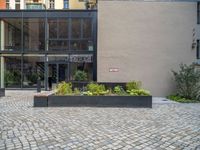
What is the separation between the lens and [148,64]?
18641mm

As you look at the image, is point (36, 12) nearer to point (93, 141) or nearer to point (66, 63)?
point (66, 63)

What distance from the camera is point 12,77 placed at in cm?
2488

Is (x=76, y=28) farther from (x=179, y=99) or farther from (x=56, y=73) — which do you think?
(x=179, y=99)

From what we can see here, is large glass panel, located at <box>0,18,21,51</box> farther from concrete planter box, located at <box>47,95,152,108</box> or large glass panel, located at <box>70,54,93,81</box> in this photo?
concrete planter box, located at <box>47,95,152,108</box>

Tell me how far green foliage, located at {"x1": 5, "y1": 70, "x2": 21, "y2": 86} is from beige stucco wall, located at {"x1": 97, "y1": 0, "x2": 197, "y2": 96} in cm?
975

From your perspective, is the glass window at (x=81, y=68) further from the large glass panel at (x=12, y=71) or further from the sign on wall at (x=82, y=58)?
the large glass panel at (x=12, y=71)

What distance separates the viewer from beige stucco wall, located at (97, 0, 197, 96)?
1858 centimetres

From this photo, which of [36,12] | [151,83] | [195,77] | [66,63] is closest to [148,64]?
[151,83]

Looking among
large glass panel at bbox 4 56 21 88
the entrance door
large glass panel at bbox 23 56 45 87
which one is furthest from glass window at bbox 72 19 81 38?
large glass panel at bbox 4 56 21 88

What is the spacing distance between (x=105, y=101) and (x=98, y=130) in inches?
200

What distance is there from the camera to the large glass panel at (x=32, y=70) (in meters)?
24.8

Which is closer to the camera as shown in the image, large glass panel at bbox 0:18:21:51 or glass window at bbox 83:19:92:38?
glass window at bbox 83:19:92:38

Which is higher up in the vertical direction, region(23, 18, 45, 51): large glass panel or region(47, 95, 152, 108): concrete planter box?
region(23, 18, 45, 51): large glass panel

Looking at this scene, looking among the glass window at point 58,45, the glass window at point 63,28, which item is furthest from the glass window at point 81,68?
the glass window at point 63,28
